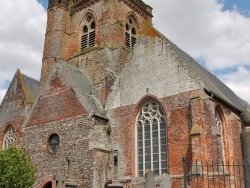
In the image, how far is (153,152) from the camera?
1661 cm

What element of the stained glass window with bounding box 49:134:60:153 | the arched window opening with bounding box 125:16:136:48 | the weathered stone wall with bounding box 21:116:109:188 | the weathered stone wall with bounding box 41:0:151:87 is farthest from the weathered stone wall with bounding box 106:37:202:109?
the arched window opening with bounding box 125:16:136:48

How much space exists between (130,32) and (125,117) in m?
8.12

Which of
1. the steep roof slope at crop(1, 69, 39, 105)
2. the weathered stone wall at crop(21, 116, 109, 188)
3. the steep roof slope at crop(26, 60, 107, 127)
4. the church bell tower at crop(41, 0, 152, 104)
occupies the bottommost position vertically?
the weathered stone wall at crop(21, 116, 109, 188)

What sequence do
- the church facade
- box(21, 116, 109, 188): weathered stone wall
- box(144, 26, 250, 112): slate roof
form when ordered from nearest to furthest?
the church facade, box(21, 116, 109, 188): weathered stone wall, box(144, 26, 250, 112): slate roof

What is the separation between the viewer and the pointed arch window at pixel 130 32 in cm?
2327

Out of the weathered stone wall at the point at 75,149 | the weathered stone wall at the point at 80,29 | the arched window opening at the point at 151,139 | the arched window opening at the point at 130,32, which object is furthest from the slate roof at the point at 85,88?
the arched window opening at the point at 130,32

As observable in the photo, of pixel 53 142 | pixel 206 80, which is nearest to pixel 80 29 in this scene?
pixel 53 142

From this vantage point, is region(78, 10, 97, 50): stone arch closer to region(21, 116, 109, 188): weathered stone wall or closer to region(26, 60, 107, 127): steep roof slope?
region(26, 60, 107, 127): steep roof slope

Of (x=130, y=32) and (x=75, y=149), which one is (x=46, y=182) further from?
(x=130, y=32)

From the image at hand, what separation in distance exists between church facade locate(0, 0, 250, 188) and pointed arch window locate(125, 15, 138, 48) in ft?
2.33

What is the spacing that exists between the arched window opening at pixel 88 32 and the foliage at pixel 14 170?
940 cm

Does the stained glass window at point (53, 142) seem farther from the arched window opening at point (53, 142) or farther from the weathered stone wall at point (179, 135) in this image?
the weathered stone wall at point (179, 135)

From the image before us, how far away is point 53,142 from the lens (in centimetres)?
1884

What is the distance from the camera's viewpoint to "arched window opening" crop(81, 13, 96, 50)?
23.1 m
